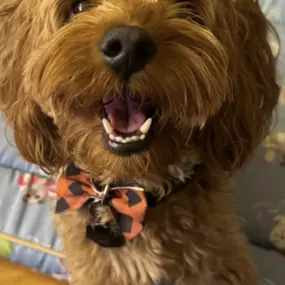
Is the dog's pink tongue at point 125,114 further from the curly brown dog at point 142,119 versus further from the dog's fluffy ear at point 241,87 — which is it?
the dog's fluffy ear at point 241,87

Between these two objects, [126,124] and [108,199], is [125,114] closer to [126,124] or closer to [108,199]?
[126,124]

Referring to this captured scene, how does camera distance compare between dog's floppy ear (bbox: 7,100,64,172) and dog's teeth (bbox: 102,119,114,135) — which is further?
dog's floppy ear (bbox: 7,100,64,172)

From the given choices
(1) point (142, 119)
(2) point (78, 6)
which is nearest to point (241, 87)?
(1) point (142, 119)

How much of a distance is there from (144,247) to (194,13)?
1.54 feet

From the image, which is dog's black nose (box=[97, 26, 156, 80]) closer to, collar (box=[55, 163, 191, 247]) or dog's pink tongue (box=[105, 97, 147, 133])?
dog's pink tongue (box=[105, 97, 147, 133])

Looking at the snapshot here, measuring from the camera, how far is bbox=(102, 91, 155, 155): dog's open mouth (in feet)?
3.13

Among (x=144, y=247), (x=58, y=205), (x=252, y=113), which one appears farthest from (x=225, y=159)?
(x=58, y=205)

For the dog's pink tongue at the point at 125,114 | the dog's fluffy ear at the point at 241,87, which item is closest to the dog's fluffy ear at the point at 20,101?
the dog's pink tongue at the point at 125,114

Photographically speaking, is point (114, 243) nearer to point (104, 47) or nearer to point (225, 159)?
point (225, 159)

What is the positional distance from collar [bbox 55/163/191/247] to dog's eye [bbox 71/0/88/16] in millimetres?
325

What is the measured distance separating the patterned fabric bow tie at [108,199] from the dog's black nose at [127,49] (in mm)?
347

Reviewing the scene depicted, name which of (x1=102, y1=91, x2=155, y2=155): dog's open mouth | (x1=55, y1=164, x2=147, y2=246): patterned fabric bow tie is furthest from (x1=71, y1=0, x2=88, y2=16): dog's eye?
(x1=55, y1=164, x2=147, y2=246): patterned fabric bow tie

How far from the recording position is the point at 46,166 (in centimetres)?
122

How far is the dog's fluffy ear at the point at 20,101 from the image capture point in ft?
3.51
